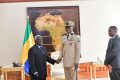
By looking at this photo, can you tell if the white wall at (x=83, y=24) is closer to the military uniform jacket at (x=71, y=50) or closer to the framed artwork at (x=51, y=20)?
the framed artwork at (x=51, y=20)

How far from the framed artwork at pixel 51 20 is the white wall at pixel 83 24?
0.52 feet

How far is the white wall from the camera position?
329 inches

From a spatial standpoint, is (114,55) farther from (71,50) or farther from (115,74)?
(71,50)

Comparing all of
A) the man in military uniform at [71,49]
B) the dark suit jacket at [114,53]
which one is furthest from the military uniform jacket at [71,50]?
the dark suit jacket at [114,53]

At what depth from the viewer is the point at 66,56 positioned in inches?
197

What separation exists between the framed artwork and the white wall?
0.16 meters

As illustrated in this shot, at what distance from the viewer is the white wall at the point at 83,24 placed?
835 cm

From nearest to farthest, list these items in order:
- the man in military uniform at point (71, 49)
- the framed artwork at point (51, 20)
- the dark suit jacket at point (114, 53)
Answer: the dark suit jacket at point (114, 53), the man in military uniform at point (71, 49), the framed artwork at point (51, 20)

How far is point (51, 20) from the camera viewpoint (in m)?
8.29

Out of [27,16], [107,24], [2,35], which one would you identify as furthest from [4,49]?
[107,24]

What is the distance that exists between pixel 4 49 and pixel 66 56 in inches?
151

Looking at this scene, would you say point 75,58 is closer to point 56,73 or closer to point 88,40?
point 56,73

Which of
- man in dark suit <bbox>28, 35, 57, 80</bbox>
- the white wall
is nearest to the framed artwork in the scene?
the white wall

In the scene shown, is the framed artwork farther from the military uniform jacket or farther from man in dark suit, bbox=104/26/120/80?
man in dark suit, bbox=104/26/120/80
